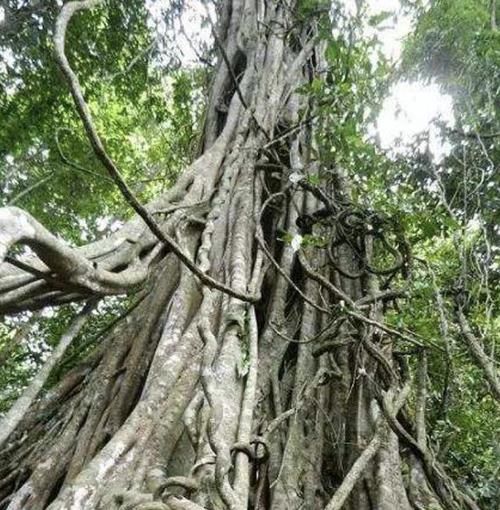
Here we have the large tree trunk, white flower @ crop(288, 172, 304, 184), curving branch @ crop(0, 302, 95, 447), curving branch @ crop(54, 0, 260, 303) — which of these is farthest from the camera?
white flower @ crop(288, 172, 304, 184)

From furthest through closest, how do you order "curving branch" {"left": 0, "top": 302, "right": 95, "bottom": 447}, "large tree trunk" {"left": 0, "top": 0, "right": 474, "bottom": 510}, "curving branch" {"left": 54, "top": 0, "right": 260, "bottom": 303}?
1. "curving branch" {"left": 0, "top": 302, "right": 95, "bottom": 447}
2. "large tree trunk" {"left": 0, "top": 0, "right": 474, "bottom": 510}
3. "curving branch" {"left": 54, "top": 0, "right": 260, "bottom": 303}

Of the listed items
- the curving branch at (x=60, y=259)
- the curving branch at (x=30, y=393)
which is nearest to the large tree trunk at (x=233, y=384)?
the curving branch at (x=60, y=259)

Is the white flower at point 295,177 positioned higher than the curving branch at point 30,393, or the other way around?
the white flower at point 295,177

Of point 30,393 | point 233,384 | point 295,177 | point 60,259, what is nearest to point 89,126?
point 60,259

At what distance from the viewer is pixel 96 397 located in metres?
2.05

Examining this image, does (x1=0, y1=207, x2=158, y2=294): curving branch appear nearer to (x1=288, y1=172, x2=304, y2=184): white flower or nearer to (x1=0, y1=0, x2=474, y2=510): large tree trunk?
(x1=0, y1=0, x2=474, y2=510): large tree trunk

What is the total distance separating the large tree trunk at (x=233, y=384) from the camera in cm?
148

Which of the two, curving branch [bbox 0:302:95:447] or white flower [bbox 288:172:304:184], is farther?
white flower [bbox 288:172:304:184]

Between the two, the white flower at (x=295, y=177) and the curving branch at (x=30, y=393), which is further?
the white flower at (x=295, y=177)

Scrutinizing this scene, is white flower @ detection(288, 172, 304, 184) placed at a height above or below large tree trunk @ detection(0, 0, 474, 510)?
above

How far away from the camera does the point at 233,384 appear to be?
171 centimetres

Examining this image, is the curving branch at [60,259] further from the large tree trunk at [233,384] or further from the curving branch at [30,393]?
the curving branch at [30,393]

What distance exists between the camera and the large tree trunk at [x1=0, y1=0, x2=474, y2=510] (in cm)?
148

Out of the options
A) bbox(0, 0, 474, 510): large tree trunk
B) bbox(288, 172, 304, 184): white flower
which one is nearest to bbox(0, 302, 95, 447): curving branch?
bbox(0, 0, 474, 510): large tree trunk
